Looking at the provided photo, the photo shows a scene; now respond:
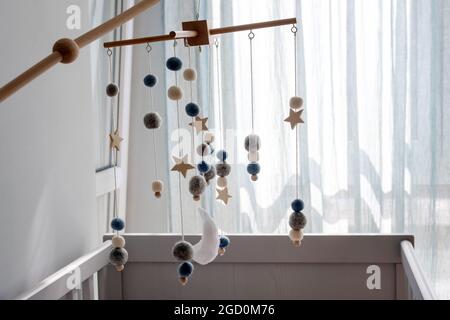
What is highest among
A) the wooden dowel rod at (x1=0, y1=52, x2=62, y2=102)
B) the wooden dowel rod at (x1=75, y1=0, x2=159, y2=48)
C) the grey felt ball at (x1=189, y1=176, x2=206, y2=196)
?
the wooden dowel rod at (x1=75, y1=0, x2=159, y2=48)

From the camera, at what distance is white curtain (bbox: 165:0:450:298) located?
1911 millimetres

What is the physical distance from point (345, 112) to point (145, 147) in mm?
723

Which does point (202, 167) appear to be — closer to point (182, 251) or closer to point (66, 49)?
point (182, 251)

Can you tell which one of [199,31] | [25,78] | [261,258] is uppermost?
[199,31]

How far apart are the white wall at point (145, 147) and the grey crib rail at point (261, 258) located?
553 millimetres

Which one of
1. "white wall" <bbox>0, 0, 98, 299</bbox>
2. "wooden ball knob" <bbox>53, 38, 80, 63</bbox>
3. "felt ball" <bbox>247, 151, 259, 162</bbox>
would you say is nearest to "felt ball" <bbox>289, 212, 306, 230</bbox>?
"felt ball" <bbox>247, 151, 259, 162</bbox>

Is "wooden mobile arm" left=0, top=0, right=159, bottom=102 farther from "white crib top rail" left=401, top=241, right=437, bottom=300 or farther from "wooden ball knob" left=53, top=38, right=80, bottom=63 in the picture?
"white crib top rail" left=401, top=241, right=437, bottom=300

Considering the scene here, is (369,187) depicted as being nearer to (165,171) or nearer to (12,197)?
(165,171)

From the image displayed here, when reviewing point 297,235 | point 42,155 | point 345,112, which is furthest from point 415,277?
point 345,112

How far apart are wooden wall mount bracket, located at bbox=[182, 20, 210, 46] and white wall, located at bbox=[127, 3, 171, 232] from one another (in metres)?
1.05

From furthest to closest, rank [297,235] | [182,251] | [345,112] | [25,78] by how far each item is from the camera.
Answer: [345,112], [297,235], [182,251], [25,78]

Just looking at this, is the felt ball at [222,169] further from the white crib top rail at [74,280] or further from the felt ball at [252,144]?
the white crib top rail at [74,280]

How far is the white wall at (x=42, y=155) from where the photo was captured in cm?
109

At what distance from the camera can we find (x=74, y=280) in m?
1.26
